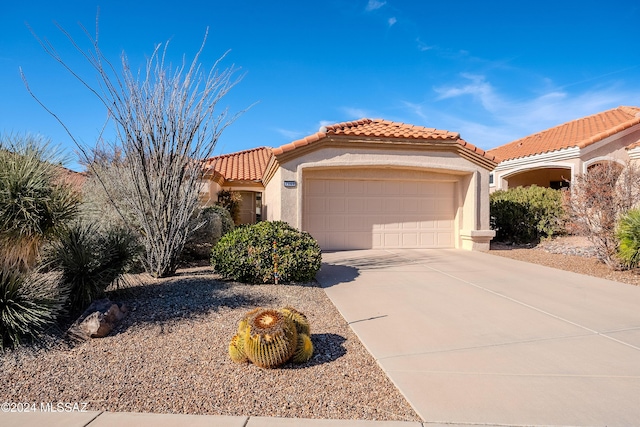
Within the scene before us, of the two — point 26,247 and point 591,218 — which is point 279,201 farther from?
point 591,218

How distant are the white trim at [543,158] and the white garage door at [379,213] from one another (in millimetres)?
6059

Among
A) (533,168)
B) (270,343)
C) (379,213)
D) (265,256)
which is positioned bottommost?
(270,343)

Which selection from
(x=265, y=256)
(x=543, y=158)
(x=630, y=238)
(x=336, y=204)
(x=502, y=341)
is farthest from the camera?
(x=543, y=158)

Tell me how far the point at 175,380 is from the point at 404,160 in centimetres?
969

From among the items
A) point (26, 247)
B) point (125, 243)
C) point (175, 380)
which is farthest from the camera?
point (125, 243)

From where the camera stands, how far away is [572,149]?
1527 centimetres

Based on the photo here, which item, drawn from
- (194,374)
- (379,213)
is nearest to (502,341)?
(194,374)

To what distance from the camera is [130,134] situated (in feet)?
22.6

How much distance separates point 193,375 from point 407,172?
10.1m

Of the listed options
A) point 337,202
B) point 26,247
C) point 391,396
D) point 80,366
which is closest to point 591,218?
point 337,202

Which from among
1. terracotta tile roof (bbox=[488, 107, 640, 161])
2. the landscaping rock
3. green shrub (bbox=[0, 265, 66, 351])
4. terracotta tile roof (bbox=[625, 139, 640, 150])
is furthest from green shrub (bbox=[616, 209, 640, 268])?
green shrub (bbox=[0, 265, 66, 351])

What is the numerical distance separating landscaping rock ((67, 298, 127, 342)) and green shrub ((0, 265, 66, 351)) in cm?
28

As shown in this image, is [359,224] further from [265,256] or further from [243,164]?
[243,164]

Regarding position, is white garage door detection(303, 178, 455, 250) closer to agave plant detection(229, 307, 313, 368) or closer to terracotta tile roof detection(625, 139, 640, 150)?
agave plant detection(229, 307, 313, 368)
